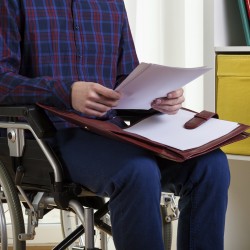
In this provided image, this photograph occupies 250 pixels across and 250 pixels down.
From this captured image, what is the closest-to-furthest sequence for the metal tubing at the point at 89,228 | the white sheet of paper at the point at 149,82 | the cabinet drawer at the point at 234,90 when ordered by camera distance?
1. the white sheet of paper at the point at 149,82
2. the metal tubing at the point at 89,228
3. the cabinet drawer at the point at 234,90

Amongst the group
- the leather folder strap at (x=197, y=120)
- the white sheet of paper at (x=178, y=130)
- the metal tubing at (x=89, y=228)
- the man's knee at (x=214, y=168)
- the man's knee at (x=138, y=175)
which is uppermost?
the leather folder strap at (x=197, y=120)

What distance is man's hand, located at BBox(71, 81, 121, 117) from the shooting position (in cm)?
137

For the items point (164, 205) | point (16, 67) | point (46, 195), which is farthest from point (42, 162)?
point (164, 205)

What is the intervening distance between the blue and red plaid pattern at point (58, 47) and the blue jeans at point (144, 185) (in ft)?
0.40

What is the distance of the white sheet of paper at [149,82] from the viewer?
132cm

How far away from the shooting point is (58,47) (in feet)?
5.24

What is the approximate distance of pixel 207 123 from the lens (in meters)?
1.53

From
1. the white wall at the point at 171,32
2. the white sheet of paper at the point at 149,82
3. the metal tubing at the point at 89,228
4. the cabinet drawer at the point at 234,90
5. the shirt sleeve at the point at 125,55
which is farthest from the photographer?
the white wall at the point at 171,32

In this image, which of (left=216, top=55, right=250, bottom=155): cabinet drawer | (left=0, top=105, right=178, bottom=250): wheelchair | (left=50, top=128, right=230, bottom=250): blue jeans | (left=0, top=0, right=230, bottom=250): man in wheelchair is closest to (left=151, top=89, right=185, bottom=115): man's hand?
(left=0, top=0, right=230, bottom=250): man in wheelchair

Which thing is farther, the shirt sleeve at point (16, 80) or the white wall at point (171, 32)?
the white wall at point (171, 32)

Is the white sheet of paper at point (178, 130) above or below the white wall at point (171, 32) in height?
below

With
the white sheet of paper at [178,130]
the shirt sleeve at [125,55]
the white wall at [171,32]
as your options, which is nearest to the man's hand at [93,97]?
the white sheet of paper at [178,130]

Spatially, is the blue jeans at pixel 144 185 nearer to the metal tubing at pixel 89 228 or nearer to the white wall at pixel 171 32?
the metal tubing at pixel 89 228

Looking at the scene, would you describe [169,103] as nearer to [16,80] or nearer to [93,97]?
[93,97]
